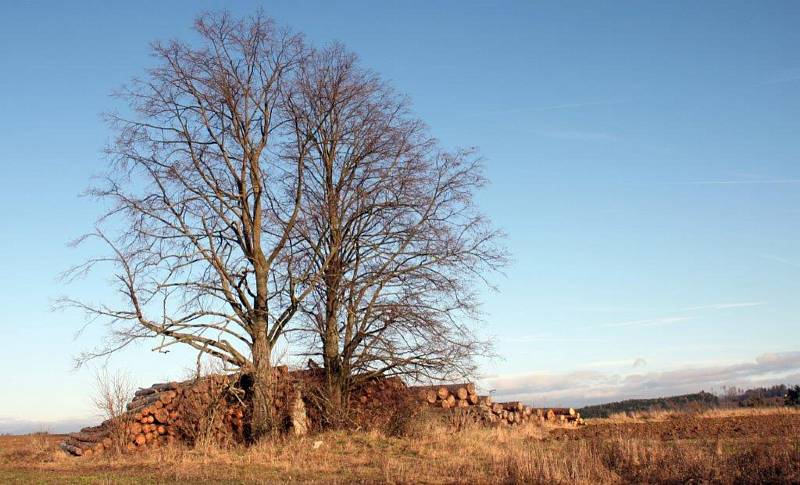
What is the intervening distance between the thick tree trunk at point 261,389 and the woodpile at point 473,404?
4292mm

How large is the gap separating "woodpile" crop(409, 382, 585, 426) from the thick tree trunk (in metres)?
4.29

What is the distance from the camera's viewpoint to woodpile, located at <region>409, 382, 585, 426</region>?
24.4 metres

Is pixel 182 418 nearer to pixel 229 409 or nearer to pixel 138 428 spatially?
pixel 138 428

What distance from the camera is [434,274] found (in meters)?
23.3

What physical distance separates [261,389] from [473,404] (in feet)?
23.1

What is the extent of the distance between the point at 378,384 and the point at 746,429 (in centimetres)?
1044

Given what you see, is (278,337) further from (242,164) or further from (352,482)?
(352,482)

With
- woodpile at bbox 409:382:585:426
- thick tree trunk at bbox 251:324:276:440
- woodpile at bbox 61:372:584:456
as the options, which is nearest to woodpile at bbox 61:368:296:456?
woodpile at bbox 61:372:584:456

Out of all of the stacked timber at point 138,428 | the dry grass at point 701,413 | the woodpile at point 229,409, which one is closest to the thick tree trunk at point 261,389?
the woodpile at point 229,409

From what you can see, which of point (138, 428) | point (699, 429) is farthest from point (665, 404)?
point (138, 428)

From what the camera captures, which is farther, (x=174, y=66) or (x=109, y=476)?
(x=174, y=66)

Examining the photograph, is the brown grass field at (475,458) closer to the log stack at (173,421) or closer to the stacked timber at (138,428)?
the stacked timber at (138,428)

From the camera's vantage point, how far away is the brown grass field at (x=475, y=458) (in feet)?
46.1

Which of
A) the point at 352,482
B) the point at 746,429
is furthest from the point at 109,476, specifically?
the point at 746,429
